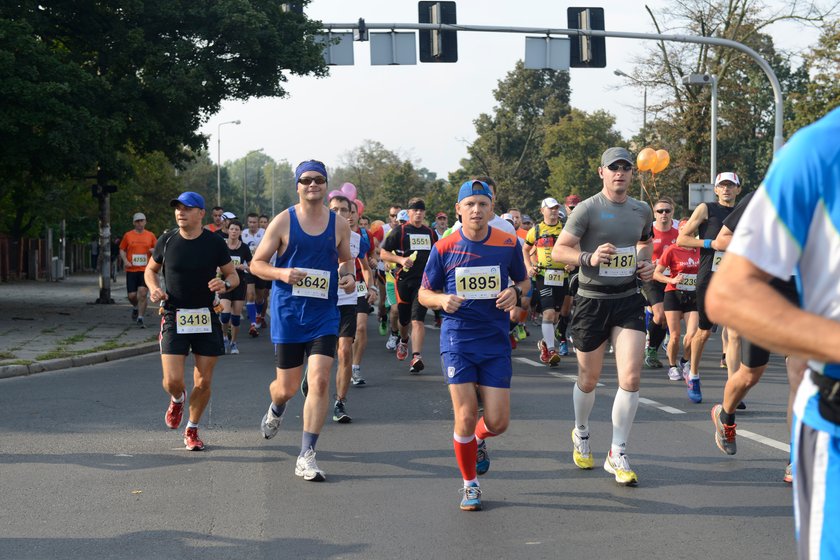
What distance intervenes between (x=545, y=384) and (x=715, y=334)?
31.4ft

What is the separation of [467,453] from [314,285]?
1787mm

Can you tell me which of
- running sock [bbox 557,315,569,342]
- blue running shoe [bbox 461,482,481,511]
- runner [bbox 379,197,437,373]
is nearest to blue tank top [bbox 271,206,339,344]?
blue running shoe [bbox 461,482,481,511]

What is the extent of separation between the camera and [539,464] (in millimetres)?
7688

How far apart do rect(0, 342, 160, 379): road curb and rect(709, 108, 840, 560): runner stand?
12.3 meters

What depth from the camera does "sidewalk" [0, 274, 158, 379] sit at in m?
14.6

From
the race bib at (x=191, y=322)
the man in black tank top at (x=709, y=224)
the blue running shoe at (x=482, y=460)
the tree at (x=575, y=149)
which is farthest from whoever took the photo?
the tree at (x=575, y=149)

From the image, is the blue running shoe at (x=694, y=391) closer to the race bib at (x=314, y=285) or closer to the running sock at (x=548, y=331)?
the running sock at (x=548, y=331)

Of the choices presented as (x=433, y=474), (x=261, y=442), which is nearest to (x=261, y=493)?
(x=433, y=474)

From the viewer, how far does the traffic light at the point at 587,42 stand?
20.6 metres

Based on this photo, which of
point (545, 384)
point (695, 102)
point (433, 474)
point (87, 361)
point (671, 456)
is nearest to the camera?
point (433, 474)

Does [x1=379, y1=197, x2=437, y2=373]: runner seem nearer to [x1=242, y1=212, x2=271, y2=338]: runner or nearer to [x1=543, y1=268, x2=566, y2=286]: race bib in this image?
[x1=543, y1=268, x2=566, y2=286]: race bib

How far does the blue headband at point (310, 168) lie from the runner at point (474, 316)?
1195 millimetres

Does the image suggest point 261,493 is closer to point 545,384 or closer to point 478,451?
point 478,451

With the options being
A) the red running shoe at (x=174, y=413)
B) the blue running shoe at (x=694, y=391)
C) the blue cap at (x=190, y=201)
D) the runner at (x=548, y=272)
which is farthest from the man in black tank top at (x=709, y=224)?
the red running shoe at (x=174, y=413)
